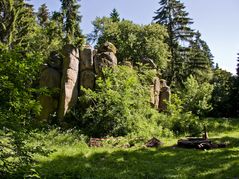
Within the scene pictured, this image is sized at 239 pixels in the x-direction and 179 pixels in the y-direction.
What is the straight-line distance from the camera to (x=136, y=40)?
36.5 meters

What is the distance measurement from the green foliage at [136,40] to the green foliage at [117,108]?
11.0m

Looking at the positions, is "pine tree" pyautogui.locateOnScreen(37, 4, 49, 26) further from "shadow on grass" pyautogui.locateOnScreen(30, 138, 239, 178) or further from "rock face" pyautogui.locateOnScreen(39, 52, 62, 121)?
"shadow on grass" pyautogui.locateOnScreen(30, 138, 239, 178)

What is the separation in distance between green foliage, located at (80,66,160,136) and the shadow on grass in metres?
4.86

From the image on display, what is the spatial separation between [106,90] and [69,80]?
3.13 meters

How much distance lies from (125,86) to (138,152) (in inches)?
306

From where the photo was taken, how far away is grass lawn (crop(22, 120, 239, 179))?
10922 mm

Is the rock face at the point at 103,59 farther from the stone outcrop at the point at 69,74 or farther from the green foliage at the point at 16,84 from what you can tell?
the green foliage at the point at 16,84

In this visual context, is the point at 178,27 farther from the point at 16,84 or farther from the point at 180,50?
the point at 16,84

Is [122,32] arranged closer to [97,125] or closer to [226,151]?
[97,125]

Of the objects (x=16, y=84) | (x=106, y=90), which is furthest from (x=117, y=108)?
(x=16, y=84)

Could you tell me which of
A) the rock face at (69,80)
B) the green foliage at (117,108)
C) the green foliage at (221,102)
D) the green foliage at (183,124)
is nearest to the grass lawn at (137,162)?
the green foliage at (117,108)

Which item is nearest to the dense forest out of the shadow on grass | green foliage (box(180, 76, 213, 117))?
green foliage (box(180, 76, 213, 117))

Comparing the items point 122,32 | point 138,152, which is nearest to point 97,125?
point 138,152

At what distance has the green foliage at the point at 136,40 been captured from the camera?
35250mm
